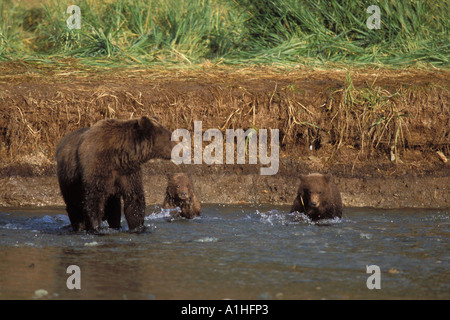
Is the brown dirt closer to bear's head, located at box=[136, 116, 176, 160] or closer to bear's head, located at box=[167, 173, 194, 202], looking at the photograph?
bear's head, located at box=[167, 173, 194, 202]

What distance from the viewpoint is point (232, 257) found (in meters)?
7.38

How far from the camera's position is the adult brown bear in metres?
8.09

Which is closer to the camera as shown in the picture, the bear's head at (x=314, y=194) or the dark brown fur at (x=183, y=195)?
the bear's head at (x=314, y=194)

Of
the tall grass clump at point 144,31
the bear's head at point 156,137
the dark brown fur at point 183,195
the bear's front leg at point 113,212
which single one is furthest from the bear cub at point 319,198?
the tall grass clump at point 144,31

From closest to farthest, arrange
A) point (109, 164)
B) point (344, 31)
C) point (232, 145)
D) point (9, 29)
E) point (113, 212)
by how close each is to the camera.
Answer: point (109, 164) < point (113, 212) < point (232, 145) < point (344, 31) < point (9, 29)

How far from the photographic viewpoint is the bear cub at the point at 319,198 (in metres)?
9.51

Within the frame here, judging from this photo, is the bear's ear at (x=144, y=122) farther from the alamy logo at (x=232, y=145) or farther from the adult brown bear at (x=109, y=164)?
the alamy logo at (x=232, y=145)

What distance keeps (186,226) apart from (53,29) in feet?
22.2

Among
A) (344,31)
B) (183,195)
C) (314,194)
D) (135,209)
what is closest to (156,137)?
(135,209)

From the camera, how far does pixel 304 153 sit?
38.6 ft

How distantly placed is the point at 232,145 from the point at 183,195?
2.13m

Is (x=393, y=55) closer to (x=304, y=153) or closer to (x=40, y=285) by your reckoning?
(x=304, y=153)

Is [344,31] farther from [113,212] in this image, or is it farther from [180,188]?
[113,212]

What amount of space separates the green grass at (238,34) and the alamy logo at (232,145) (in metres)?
2.09
